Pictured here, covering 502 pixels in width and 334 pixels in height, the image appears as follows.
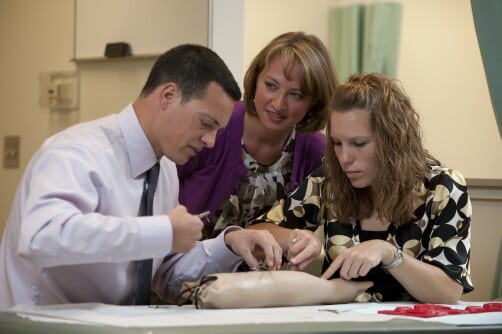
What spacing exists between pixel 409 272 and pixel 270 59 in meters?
0.75

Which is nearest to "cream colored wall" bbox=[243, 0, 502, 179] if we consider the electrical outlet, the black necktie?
the electrical outlet

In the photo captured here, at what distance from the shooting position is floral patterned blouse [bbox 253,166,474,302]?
190 centimetres

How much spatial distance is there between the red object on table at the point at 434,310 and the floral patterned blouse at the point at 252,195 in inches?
29.1

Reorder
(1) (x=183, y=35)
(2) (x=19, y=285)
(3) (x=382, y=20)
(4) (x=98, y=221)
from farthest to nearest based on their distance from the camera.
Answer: (3) (x=382, y=20), (1) (x=183, y=35), (2) (x=19, y=285), (4) (x=98, y=221)

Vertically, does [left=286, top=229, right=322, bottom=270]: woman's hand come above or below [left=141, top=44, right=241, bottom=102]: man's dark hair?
below

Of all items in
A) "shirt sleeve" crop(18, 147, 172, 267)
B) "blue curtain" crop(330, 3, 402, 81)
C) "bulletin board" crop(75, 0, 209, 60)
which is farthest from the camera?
"blue curtain" crop(330, 3, 402, 81)

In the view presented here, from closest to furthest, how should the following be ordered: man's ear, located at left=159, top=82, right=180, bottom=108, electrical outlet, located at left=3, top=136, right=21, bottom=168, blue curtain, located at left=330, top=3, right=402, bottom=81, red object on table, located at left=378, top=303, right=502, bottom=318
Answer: red object on table, located at left=378, top=303, right=502, bottom=318, man's ear, located at left=159, top=82, right=180, bottom=108, electrical outlet, located at left=3, top=136, right=21, bottom=168, blue curtain, located at left=330, top=3, right=402, bottom=81

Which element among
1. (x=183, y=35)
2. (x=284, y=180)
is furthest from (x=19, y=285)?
(x=183, y=35)

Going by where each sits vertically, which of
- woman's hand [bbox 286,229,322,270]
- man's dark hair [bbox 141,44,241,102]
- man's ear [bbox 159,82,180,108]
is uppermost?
man's dark hair [bbox 141,44,241,102]

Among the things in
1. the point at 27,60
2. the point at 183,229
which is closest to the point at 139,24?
the point at 27,60

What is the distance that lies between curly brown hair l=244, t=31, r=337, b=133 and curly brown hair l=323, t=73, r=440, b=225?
Result: 213 millimetres

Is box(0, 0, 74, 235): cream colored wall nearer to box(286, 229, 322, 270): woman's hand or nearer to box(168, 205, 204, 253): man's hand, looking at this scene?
box(286, 229, 322, 270): woman's hand

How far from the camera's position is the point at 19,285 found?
164 cm

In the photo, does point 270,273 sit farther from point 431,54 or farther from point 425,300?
point 431,54
